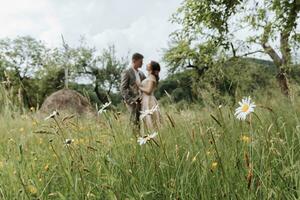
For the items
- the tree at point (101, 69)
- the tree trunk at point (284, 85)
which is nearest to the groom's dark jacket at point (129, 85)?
the tree trunk at point (284, 85)

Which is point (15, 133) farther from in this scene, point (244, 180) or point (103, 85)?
point (103, 85)

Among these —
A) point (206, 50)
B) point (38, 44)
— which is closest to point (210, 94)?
point (206, 50)

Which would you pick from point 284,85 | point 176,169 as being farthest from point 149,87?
point 176,169

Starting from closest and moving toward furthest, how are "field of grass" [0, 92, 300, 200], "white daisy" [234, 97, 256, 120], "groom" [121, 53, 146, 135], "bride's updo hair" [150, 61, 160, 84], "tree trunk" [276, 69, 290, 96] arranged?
"white daisy" [234, 97, 256, 120] < "field of grass" [0, 92, 300, 200] < "tree trunk" [276, 69, 290, 96] < "groom" [121, 53, 146, 135] < "bride's updo hair" [150, 61, 160, 84]

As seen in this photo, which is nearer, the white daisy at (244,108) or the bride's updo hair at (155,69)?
the white daisy at (244,108)

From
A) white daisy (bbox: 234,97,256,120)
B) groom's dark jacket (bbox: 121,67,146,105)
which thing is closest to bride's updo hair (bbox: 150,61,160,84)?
groom's dark jacket (bbox: 121,67,146,105)

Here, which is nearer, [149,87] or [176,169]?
[176,169]

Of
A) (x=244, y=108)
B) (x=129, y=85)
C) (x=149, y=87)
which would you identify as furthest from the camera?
(x=149, y=87)

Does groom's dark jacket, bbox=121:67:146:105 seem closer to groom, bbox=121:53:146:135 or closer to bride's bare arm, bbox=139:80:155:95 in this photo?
groom, bbox=121:53:146:135

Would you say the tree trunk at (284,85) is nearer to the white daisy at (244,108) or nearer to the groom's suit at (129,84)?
the white daisy at (244,108)

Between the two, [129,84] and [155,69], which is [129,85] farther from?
[155,69]

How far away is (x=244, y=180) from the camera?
1624 mm

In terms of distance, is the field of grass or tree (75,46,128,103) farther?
tree (75,46,128,103)

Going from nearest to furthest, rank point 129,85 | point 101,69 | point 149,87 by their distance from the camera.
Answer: point 129,85 < point 149,87 < point 101,69
